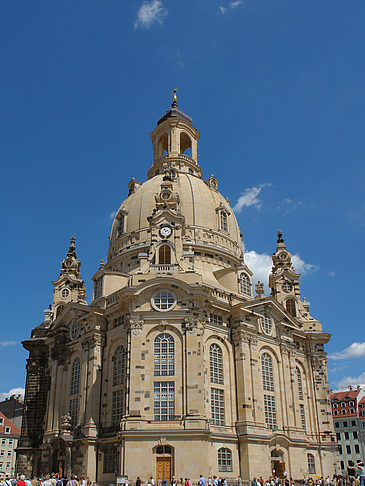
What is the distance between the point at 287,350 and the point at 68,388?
24732mm

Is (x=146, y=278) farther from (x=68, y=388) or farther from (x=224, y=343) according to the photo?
(x=68, y=388)

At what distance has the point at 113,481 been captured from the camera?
42.2 metres

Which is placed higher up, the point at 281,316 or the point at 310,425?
the point at 281,316

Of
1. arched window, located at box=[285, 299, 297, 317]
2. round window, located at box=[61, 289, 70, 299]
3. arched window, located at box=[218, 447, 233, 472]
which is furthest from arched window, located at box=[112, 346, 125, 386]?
arched window, located at box=[285, 299, 297, 317]

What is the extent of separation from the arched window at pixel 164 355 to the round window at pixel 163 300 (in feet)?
8.35

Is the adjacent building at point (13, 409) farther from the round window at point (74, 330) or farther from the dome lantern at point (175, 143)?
the dome lantern at point (175, 143)

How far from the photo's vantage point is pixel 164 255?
49625 mm

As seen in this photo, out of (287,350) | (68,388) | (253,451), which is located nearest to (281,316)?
(287,350)

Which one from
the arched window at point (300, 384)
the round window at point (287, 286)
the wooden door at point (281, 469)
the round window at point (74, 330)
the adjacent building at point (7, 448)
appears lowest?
the wooden door at point (281, 469)

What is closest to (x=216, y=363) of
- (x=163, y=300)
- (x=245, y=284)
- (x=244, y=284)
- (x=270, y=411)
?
(x=163, y=300)

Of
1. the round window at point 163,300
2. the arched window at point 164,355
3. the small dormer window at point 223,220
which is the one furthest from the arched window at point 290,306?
the arched window at point 164,355

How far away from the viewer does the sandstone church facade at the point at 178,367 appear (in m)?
42.1

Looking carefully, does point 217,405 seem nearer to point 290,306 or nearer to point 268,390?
point 268,390

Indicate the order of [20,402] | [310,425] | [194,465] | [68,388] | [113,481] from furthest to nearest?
[20,402]
[310,425]
[68,388]
[113,481]
[194,465]
